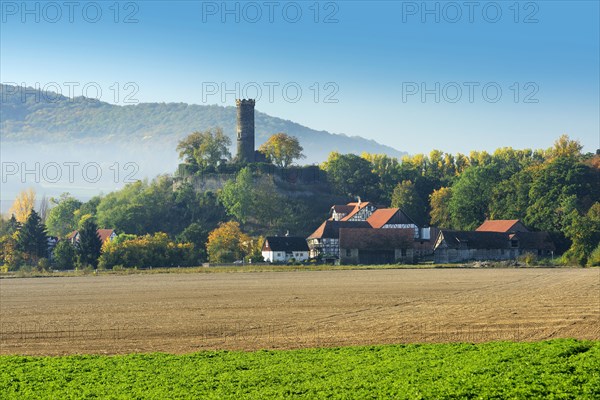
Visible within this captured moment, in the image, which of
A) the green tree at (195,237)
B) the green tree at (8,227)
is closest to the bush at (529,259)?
the green tree at (195,237)

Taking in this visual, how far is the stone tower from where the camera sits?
164m

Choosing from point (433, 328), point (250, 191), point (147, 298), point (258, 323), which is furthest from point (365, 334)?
point (250, 191)

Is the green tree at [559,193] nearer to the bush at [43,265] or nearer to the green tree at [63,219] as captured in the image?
the bush at [43,265]

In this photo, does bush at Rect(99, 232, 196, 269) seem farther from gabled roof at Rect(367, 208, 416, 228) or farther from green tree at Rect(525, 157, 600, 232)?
green tree at Rect(525, 157, 600, 232)

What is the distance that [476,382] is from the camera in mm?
20469

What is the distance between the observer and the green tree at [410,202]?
5659 inches

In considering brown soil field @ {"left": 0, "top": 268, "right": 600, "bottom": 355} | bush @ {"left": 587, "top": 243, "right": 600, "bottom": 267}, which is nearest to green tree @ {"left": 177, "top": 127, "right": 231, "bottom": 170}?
bush @ {"left": 587, "top": 243, "right": 600, "bottom": 267}

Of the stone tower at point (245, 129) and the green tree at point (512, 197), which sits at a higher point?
the stone tower at point (245, 129)

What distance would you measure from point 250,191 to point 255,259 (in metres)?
32.5

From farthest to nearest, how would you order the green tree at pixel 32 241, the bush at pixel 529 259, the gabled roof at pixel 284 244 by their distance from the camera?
the gabled roof at pixel 284 244 < the green tree at pixel 32 241 < the bush at pixel 529 259

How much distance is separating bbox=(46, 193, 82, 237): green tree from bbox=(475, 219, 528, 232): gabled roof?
7642 cm

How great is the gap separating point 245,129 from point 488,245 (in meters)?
62.1

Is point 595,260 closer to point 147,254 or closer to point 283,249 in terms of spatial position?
point 283,249

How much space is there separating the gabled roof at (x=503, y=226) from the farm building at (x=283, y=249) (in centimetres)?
2356
